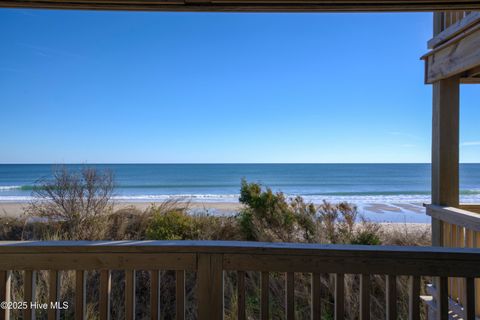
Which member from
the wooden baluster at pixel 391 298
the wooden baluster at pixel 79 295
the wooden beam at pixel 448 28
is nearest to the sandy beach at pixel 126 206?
the wooden beam at pixel 448 28

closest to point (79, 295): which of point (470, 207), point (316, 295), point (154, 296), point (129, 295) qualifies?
point (129, 295)

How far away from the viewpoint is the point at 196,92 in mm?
21562

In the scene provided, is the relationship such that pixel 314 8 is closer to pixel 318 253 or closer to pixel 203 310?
pixel 318 253

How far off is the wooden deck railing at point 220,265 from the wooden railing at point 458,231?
4.70 feet

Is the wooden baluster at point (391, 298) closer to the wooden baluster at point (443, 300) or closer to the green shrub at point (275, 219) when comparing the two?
the wooden baluster at point (443, 300)

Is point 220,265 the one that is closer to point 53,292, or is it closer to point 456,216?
point 53,292

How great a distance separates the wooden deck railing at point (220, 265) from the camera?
119 cm

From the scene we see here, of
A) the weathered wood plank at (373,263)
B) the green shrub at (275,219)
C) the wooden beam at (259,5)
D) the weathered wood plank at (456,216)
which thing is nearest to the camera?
the weathered wood plank at (373,263)

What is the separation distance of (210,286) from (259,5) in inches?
51.7

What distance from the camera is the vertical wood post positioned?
1.23m

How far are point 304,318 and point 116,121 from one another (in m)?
27.3

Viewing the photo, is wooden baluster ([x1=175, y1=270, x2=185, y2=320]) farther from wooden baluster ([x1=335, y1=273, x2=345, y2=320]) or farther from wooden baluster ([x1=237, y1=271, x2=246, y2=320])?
wooden baluster ([x1=335, y1=273, x2=345, y2=320])

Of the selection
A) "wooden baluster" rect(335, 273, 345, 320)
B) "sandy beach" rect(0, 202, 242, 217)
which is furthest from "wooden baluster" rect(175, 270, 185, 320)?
"sandy beach" rect(0, 202, 242, 217)

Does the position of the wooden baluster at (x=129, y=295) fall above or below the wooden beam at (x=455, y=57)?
below
